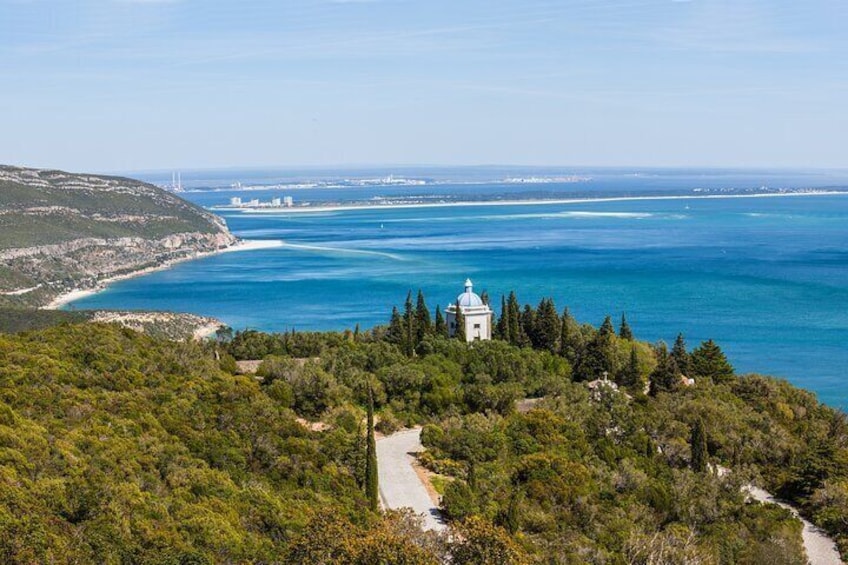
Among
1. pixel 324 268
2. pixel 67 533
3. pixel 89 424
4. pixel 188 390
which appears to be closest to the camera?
pixel 67 533

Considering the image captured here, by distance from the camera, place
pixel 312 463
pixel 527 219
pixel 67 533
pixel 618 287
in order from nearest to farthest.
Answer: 1. pixel 67 533
2. pixel 312 463
3. pixel 618 287
4. pixel 527 219

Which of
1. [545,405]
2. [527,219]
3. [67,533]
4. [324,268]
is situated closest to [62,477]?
[67,533]

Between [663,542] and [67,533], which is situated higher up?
[67,533]

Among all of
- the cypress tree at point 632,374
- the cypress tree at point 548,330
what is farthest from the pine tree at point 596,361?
the cypress tree at point 548,330

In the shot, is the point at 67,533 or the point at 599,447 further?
the point at 599,447

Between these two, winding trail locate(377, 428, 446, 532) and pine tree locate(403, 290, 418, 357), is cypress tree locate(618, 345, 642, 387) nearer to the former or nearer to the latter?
pine tree locate(403, 290, 418, 357)

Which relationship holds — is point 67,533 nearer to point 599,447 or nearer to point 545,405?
point 599,447

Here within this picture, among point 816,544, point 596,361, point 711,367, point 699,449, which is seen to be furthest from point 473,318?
point 816,544
